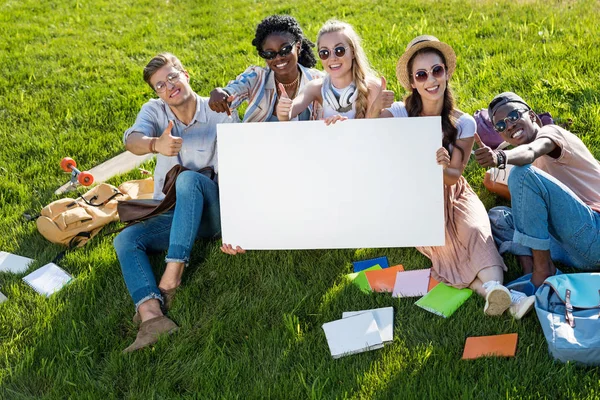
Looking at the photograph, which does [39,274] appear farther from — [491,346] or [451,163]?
[491,346]

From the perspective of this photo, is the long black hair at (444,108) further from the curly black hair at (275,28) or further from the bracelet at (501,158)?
the curly black hair at (275,28)

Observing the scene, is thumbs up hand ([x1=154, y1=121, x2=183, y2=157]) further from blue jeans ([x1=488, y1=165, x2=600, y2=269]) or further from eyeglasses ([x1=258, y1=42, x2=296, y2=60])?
blue jeans ([x1=488, y1=165, x2=600, y2=269])

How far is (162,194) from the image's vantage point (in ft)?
14.1

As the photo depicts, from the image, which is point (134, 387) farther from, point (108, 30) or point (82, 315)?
point (108, 30)

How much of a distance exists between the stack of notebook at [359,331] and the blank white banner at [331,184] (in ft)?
1.32

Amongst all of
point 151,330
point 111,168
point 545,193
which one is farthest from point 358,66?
point 111,168

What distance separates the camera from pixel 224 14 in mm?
8477

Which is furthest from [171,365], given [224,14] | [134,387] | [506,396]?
[224,14]

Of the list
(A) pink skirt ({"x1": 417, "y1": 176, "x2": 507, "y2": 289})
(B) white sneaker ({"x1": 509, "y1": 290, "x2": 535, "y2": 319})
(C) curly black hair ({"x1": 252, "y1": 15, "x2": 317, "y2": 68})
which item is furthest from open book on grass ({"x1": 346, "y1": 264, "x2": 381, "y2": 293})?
(C) curly black hair ({"x1": 252, "y1": 15, "x2": 317, "y2": 68})

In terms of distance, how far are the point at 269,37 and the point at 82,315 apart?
2052 millimetres

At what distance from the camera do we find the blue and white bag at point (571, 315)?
2.99 metres

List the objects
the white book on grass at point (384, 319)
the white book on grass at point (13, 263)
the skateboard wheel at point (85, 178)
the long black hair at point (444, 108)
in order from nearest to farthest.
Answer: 1. the white book on grass at point (384, 319)
2. the long black hair at point (444, 108)
3. the white book on grass at point (13, 263)
4. the skateboard wheel at point (85, 178)

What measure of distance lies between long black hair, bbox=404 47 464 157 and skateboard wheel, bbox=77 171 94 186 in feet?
8.28

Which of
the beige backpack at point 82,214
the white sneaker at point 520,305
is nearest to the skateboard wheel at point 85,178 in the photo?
the beige backpack at point 82,214
